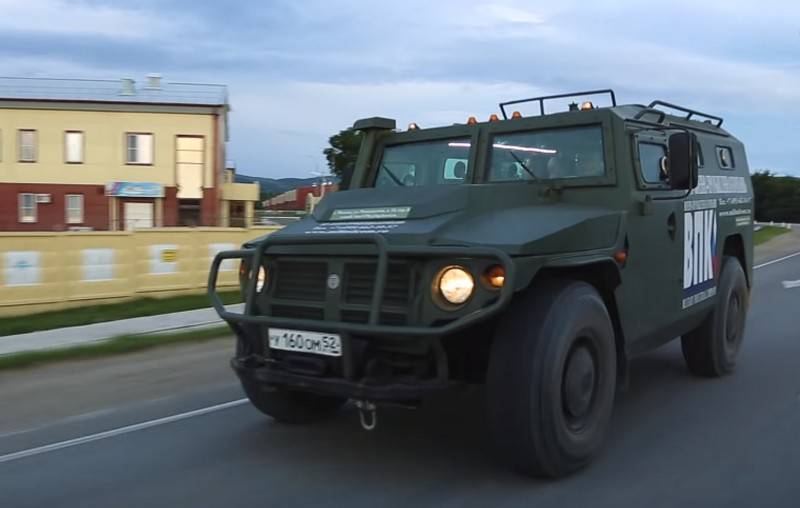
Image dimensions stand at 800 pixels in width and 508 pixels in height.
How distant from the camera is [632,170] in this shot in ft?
18.1

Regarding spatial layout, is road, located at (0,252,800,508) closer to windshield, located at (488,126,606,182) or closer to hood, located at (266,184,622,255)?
hood, located at (266,184,622,255)

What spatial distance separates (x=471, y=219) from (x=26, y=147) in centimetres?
3369

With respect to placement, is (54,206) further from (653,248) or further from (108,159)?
(653,248)

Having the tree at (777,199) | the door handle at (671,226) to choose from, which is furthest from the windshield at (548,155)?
the tree at (777,199)

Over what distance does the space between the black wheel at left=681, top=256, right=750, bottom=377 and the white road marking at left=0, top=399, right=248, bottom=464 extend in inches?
150

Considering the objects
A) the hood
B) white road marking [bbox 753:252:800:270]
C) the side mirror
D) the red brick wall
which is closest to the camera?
the hood

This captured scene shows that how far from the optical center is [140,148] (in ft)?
115

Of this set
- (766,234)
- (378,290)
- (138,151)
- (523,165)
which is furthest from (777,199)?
(378,290)

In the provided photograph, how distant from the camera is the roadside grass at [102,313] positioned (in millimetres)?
11141

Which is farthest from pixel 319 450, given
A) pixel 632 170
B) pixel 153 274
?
pixel 153 274

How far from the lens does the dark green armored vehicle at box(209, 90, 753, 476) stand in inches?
167

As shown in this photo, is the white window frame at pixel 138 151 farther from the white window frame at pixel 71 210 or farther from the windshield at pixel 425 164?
the windshield at pixel 425 164

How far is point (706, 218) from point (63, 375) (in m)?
5.92

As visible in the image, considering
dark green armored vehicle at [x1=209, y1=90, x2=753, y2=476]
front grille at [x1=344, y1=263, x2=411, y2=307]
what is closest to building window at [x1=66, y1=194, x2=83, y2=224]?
dark green armored vehicle at [x1=209, y1=90, x2=753, y2=476]
